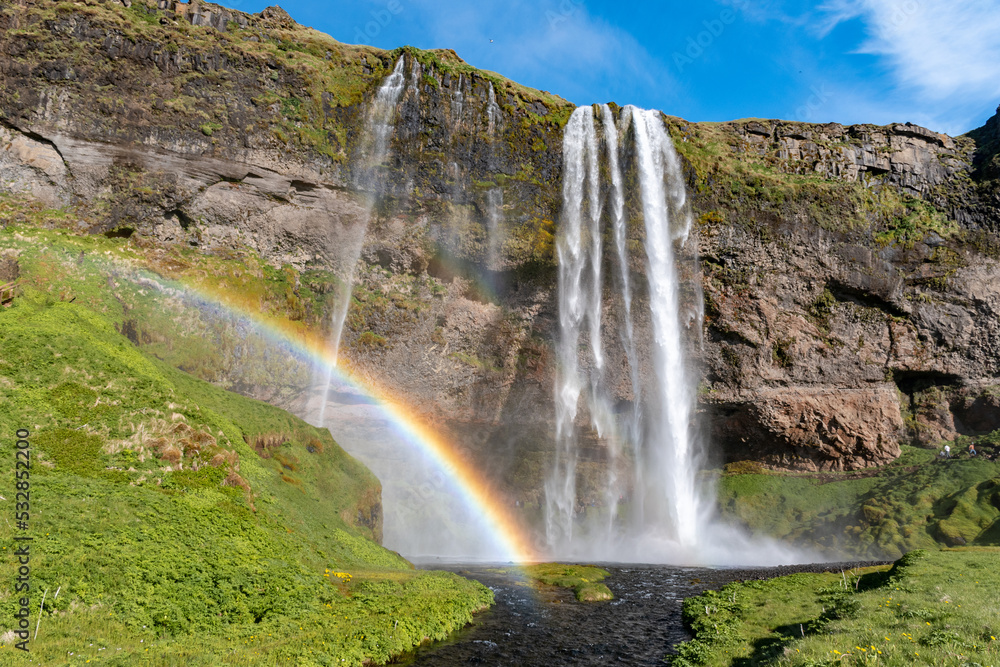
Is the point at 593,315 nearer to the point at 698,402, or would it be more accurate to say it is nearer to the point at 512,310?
the point at 512,310

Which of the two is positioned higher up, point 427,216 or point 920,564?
point 427,216

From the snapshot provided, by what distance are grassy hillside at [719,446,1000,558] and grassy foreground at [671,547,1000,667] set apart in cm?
2048

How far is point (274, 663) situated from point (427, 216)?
40140 mm

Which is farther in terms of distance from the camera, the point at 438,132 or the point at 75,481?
the point at 438,132

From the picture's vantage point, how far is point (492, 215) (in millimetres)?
50594

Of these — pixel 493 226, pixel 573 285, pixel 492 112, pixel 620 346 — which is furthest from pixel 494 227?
pixel 620 346

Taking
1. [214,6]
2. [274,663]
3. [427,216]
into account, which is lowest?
[274,663]

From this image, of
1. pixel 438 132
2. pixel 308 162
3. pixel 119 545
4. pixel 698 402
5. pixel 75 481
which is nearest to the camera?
pixel 119 545

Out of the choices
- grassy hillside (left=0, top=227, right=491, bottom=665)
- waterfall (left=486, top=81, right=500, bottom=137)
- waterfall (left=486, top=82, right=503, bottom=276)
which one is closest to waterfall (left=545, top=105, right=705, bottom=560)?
waterfall (left=486, top=82, right=503, bottom=276)

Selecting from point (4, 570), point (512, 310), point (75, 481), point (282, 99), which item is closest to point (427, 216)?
point (512, 310)

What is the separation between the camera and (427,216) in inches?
1943

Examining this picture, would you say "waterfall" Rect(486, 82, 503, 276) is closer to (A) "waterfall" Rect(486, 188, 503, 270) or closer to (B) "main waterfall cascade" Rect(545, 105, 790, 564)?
(A) "waterfall" Rect(486, 188, 503, 270)

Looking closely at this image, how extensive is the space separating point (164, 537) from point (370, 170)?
121 feet

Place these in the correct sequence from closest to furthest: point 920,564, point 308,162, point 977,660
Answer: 1. point 977,660
2. point 920,564
3. point 308,162
